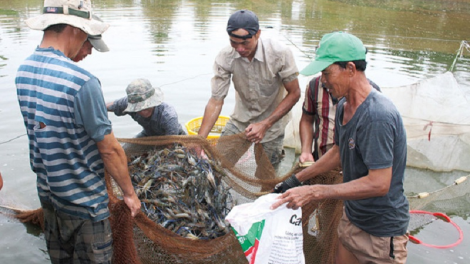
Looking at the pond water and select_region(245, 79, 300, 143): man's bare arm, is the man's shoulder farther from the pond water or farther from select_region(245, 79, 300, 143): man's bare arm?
the pond water

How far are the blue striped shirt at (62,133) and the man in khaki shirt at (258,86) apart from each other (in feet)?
5.59

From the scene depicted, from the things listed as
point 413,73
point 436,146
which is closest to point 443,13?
point 413,73

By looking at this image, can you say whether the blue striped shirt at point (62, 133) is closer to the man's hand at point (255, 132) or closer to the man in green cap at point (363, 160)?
the man in green cap at point (363, 160)

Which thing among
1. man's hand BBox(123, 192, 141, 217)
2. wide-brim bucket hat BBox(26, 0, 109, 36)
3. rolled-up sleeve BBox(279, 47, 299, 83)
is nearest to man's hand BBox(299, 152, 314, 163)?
rolled-up sleeve BBox(279, 47, 299, 83)

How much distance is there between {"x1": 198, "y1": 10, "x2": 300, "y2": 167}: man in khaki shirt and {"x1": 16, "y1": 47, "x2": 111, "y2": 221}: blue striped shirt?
5.59 feet

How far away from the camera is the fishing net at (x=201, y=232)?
3.28m

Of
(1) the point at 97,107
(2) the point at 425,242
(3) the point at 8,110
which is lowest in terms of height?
(2) the point at 425,242

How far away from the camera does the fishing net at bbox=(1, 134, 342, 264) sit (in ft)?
10.8

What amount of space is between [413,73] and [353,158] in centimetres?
880

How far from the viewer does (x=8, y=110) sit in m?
7.92

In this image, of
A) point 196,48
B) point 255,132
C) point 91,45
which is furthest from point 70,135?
point 196,48

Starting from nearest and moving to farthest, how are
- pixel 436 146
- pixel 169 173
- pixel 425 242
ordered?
1. pixel 169 173
2. pixel 425 242
3. pixel 436 146

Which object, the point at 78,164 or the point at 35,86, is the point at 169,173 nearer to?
the point at 78,164

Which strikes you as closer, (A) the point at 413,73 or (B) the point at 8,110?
(B) the point at 8,110
